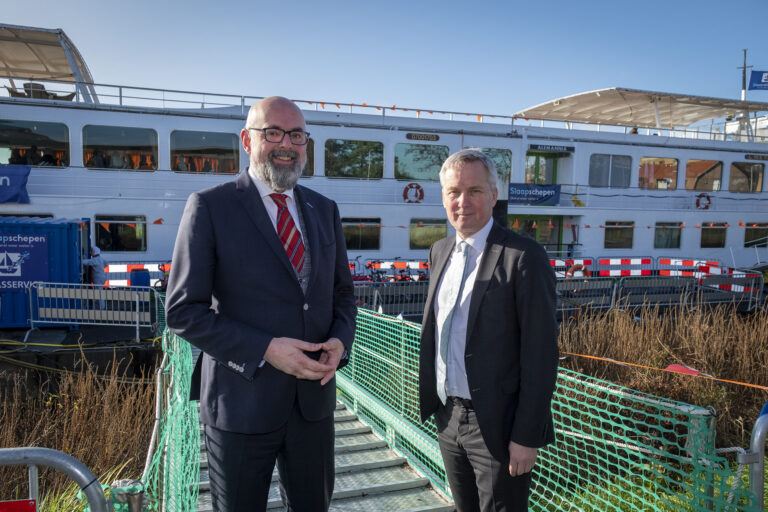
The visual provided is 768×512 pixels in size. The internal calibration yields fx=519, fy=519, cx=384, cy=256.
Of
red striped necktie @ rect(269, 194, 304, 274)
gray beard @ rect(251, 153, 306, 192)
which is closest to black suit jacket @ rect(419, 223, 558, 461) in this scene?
red striped necktie @ rect(269, 194, 304, 274)

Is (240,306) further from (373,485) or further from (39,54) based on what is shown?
(39,54)

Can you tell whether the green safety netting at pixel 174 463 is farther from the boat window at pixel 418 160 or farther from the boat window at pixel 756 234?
the boat window at pixel 756 234

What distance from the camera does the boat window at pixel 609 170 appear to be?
57.9 feet

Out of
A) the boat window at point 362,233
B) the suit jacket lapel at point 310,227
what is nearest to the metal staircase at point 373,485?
the suit jacket lapel at point 310,227

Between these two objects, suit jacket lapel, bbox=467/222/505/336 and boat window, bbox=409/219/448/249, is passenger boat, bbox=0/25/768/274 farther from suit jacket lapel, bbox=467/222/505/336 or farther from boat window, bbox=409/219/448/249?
suit jacket lapel, bbox=467/222/505/336

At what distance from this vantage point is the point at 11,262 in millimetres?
9688

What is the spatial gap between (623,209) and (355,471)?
1602 centimetres

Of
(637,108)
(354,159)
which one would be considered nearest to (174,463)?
(354,159)

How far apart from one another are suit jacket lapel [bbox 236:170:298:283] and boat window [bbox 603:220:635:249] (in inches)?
682

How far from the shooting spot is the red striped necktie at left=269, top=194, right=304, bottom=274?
2.18 m

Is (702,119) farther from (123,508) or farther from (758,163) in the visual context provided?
(123,508)

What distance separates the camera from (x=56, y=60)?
15539mm

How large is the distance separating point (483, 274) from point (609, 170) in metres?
17.5

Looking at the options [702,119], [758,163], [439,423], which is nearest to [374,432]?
[439,423]
